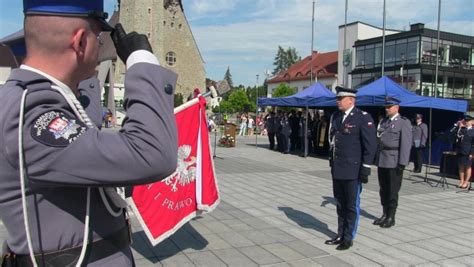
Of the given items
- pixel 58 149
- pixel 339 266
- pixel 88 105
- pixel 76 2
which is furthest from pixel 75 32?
pixel 339 266

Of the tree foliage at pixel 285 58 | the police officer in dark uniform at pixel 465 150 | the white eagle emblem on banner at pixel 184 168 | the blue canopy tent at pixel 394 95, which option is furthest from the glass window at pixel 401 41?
the tree foliage at pixel 285 58

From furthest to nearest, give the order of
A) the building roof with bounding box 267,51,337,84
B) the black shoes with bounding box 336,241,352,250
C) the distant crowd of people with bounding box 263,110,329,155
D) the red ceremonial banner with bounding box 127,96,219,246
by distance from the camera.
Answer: the building roof with bounding box 267,51,337,84
the distant crowd of people with bounding box 263,110,329,155
the black shoes with bounding box 336,241,352,250
the red ceremonial banner with bounding box 127,96,219,246

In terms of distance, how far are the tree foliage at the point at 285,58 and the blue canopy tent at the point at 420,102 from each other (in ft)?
284

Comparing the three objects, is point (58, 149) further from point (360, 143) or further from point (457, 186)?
point (457, 186)

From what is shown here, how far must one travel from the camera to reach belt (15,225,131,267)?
50.7 inches

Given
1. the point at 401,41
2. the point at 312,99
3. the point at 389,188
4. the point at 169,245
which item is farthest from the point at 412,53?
the point at 169,245

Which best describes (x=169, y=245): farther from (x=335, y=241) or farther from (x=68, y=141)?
(x=68, y=141)

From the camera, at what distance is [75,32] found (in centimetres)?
123

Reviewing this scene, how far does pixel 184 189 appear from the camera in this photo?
5320 millimetres

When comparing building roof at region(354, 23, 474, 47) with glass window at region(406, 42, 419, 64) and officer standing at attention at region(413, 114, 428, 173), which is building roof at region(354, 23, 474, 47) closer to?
glass window at region(406, 42, 419, 64)

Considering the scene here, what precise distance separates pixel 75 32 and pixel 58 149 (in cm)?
34

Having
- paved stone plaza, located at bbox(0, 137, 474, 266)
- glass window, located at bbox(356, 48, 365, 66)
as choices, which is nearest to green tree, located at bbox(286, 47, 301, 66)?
glass window, located at bbox(356, 48, 365, 66)

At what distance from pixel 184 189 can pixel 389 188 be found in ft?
12.1

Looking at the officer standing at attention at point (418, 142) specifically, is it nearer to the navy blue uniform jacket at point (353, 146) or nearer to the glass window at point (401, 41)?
the navy blue uniform jacket at point (353, 146)
